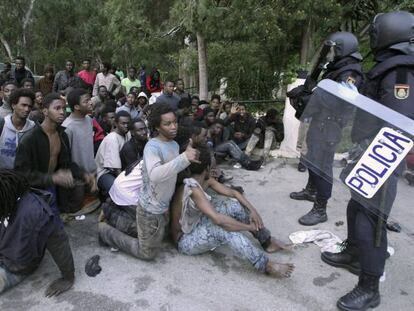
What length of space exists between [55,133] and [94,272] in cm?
126

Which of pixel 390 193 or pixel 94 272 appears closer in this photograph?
pixel 390 193

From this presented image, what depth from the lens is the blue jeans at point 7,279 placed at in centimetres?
258

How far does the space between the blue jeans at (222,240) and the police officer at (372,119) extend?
0.63 meters

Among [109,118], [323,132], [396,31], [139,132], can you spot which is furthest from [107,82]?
[396,31]

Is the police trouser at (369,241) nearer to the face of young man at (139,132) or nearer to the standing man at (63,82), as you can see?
the face of young man at (139,132)

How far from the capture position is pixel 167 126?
2.79 m

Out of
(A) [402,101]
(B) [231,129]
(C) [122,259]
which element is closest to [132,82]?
(B) [231,129]

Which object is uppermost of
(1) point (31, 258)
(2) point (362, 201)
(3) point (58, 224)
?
(2) point (362, 201)

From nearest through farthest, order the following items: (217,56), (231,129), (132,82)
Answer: (231,129)
(132,82)
(217,56)

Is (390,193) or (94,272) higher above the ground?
(390,193)

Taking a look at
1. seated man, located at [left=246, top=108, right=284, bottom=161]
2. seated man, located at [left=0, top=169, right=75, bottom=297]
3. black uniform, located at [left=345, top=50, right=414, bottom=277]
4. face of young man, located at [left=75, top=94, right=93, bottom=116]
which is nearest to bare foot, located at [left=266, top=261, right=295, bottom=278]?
black uniform, located at [left=345, top=50, right=414, bottom=277]

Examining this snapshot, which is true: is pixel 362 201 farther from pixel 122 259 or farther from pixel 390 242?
pixel 122 259

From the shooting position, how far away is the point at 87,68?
7.93 metres

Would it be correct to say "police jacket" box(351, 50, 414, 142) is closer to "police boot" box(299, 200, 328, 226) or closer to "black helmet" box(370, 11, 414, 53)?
"black helmet" box(370, 11, 414, 53)
